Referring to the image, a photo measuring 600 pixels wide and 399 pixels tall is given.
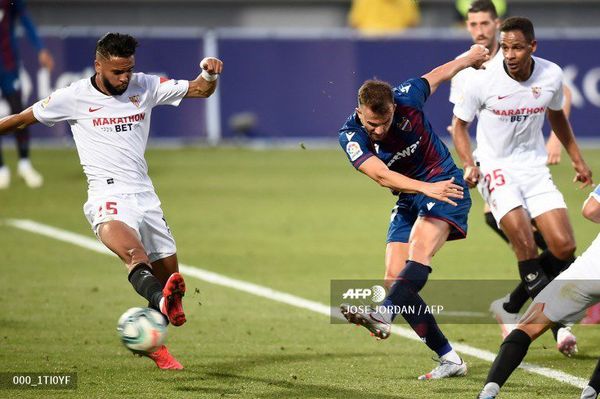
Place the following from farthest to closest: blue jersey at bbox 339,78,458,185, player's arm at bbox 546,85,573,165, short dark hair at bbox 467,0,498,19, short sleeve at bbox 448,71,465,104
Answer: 1. short dark hair at bbox 467,0,498,19
2. player's arm at bbox 546,85,573,165
3. short sleeve at bbox 448,71,465,104
4. blue jersey at bbox 339,78,458,185

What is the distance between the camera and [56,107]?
340 inches

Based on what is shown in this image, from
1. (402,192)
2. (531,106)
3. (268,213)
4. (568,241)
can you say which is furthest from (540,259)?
(268,213)

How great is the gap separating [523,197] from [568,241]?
1.66 feet

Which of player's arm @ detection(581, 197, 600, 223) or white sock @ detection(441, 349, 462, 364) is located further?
white sock @ detection(441, 349, 462, 364)

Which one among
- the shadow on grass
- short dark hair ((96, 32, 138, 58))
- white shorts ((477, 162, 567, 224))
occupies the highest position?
short dark hair ((96, 32, 138, 58))

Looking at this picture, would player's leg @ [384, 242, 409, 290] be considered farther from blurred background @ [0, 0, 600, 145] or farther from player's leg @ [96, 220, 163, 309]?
blurred background @ [0, 0, 600, 145]

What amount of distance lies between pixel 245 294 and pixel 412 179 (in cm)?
407

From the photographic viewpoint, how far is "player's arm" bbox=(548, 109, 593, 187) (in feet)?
31.8

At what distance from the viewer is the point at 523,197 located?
9.69 meters

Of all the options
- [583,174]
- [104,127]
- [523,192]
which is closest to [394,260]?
[523,192]

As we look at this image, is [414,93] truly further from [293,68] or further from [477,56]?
[293,68]

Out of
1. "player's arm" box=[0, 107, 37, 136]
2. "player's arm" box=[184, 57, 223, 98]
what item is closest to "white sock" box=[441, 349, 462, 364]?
"player's arm" box=[184, 57, 223, 98]

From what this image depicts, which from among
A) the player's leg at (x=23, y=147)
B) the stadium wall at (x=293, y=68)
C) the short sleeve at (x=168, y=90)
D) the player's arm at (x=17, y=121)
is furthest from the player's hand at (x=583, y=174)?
the stadium wall at (x=293, y=68)

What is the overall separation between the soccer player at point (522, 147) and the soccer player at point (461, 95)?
0.63 feet
